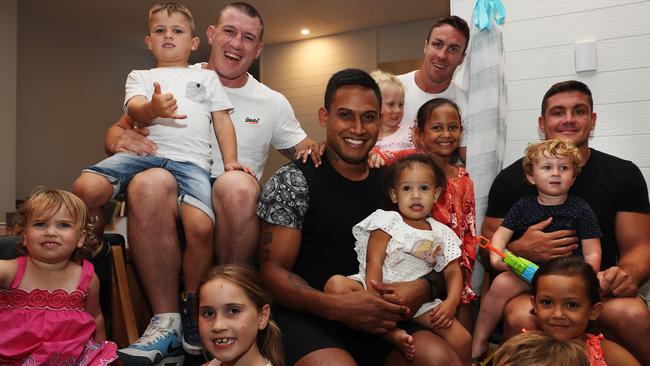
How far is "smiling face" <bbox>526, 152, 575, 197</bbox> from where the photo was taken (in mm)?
2125

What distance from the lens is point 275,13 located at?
22.4 ft

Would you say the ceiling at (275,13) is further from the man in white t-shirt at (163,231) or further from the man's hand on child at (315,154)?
the man's hand on child at (315,154)

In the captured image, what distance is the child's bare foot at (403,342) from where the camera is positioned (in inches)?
69.1

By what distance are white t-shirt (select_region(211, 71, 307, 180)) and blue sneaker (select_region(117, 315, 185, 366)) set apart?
0.84 m

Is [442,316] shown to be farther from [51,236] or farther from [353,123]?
[51,236]

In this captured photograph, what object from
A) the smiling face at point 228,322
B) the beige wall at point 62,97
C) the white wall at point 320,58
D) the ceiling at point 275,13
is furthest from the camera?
the white wall at point 320,58

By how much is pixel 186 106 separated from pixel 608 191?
1888 millimetres

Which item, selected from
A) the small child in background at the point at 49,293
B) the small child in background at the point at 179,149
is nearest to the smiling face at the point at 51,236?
the small child in background at the point at 49,293

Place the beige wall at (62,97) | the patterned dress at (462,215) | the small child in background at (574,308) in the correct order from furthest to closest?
the beige wall at (62,97)
the patterned dress at (462,215)
the small child in background at (574,308)

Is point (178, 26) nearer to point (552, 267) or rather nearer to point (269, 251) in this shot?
point (269, 251)

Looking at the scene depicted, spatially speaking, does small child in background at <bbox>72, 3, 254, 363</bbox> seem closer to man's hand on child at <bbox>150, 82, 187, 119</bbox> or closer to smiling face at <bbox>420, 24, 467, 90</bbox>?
man's hand on child at <bbox>150, 82, 187, 119</bbox>

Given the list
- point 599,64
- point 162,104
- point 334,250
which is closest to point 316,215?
point 334,250

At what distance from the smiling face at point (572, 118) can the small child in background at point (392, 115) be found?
0.74 metres

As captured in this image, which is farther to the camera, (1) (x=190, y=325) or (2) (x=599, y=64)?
(2) (x=599, y=64)
